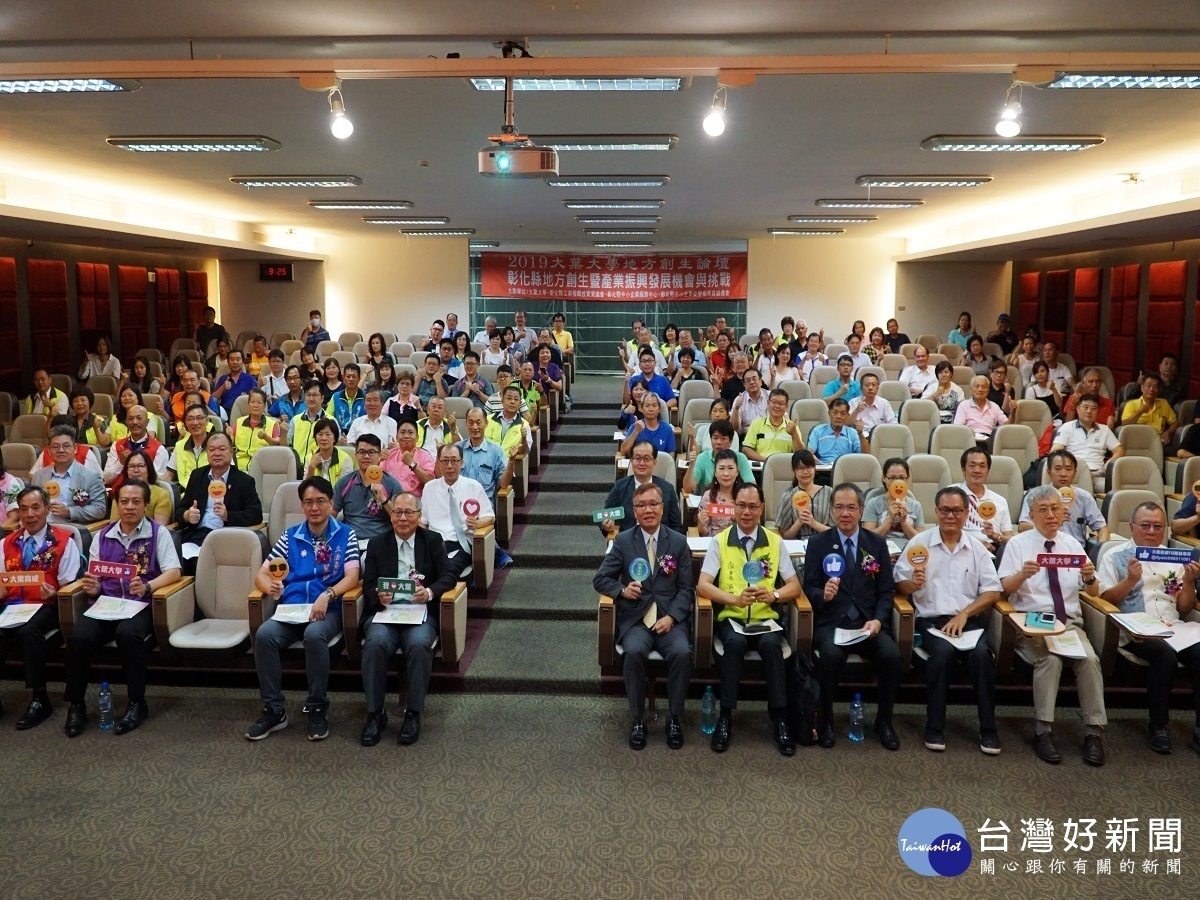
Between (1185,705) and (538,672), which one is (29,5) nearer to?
(538,672)

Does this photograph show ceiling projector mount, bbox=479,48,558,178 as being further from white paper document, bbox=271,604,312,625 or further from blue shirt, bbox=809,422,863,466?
blue shirt, bbox=809,422,863,466

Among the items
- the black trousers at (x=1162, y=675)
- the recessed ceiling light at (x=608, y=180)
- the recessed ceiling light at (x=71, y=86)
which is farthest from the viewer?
the recessed ceiling light at (x=608, y=180)

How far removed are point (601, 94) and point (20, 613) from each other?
13.5ft

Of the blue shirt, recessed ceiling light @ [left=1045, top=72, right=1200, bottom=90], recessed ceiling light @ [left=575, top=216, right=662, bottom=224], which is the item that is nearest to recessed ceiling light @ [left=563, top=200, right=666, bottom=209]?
recessed ceiling light @ [left=575, top=216, right=662, bottom=224]

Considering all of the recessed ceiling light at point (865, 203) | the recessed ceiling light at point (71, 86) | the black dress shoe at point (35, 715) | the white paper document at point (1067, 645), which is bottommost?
the black dress shoe at point (35, 715)

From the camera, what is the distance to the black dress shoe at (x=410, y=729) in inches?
166

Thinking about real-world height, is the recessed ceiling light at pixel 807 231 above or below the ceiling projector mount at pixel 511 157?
above

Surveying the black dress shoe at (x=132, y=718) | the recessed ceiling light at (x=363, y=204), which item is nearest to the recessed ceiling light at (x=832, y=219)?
the recessed ceiling light at (x=363, y=204)

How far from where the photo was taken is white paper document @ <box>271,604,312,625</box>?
171 inches

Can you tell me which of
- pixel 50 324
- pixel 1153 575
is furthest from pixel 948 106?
pixel 50 324

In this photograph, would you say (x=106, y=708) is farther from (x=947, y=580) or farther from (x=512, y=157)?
(x=947, y=580)

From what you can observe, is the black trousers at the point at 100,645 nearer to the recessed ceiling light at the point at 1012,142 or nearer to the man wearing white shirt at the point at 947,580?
the man wearing white shirt at the point at 947,580

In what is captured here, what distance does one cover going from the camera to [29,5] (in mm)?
3686

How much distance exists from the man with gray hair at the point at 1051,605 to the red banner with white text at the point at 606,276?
37.4 feet
